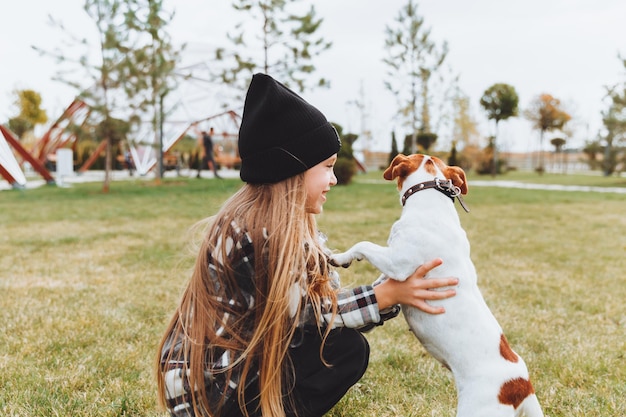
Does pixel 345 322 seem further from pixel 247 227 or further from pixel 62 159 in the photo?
→ pixel 62 159

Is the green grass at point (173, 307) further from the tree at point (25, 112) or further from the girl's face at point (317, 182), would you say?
the tree at point (25, 112)

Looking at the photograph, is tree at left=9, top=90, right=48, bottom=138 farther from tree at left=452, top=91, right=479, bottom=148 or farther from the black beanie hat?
the black beanie hat

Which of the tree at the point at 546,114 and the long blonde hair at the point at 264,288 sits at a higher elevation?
the tree at the point at 546,114

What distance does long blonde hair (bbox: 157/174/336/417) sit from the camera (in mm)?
1789

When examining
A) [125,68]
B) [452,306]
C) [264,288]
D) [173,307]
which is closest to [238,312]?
[264,288]

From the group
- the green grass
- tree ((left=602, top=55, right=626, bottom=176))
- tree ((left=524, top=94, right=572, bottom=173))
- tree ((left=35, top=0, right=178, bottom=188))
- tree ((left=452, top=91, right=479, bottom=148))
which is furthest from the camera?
tree ((left=524, top=94, right=572, bottom=173))

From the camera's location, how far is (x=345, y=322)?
1.87 metres

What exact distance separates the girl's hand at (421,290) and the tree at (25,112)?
130 ft

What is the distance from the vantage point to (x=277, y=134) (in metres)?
1.83

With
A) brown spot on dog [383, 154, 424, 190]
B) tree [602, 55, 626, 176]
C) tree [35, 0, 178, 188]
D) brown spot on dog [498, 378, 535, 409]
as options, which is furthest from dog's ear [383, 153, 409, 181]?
tree [602, 55, 626, 176]

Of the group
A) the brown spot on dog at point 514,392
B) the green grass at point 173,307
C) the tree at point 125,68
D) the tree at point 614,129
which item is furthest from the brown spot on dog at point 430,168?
the tree at point 614,129

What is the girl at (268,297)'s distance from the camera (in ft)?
5.91

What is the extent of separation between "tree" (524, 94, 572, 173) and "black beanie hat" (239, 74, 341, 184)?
3609 centimetres

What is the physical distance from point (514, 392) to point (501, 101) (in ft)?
89.9
